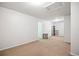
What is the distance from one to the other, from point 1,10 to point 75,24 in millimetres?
3624

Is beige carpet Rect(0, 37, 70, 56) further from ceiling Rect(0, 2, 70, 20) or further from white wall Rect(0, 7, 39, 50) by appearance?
ceiling Rect(0, 2, 70, 20)

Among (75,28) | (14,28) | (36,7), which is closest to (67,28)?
(75,28)

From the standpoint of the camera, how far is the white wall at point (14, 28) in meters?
3.84

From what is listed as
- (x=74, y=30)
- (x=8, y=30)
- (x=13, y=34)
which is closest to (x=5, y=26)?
(x=8, y=30)

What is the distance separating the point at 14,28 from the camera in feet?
14.6

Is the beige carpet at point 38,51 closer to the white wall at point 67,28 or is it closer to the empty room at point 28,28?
the empty room at point 28,28

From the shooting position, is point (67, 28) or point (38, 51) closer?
point (38, 51)

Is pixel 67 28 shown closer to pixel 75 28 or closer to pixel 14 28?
pixel 75 28

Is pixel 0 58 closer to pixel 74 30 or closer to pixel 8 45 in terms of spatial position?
pixel 74 30

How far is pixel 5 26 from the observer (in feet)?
12.9

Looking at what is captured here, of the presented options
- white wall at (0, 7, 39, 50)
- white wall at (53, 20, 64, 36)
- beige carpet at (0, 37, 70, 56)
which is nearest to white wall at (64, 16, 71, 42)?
beige carpet at (0, 37, 70, 56)

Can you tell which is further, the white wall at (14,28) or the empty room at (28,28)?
the white wall at (14,28)

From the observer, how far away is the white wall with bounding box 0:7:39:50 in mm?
3840

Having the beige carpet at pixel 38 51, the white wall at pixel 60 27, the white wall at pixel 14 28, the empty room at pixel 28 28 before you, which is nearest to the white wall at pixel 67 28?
the empty room at pixel 28 28
